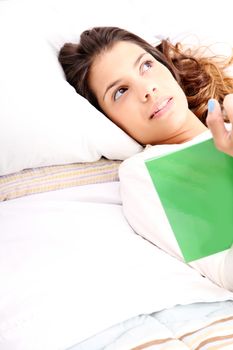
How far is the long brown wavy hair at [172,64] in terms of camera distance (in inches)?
57.5

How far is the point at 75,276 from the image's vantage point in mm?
1043

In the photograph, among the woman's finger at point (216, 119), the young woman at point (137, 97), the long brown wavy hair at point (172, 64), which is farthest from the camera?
the long brown wavy hair at point (172, 64)

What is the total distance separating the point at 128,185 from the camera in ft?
4.09

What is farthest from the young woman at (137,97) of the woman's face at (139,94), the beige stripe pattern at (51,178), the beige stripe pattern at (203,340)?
the beige stripe pattern at (203,340)

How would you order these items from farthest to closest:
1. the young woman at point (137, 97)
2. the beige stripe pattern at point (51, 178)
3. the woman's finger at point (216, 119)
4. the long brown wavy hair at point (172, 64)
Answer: the long brown wavy hair at point (172, 64) < the beige stripe pattern at point (51, 178) < the young woman at point (137, 97) < the woman's finger at point (216, 119)

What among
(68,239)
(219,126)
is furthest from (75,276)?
(219,126)

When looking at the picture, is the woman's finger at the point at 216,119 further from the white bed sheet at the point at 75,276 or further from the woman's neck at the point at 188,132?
the woman's neck at the point at 188,132

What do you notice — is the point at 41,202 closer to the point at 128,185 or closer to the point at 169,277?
the point at 128,185

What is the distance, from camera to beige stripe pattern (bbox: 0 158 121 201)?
1332mm

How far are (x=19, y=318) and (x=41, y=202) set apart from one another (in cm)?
36

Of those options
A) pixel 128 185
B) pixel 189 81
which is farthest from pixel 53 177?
pixel 189 81

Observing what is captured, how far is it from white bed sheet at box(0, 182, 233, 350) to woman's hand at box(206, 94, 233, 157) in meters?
0.32

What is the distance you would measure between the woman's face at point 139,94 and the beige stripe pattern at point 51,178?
15 cm

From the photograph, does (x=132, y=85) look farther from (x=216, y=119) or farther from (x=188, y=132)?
(x=216, y=119)
